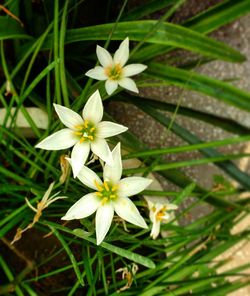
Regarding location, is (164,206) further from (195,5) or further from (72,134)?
(195,5)

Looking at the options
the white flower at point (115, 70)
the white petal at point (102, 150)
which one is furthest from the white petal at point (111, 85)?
the white petal at point (102, 150)

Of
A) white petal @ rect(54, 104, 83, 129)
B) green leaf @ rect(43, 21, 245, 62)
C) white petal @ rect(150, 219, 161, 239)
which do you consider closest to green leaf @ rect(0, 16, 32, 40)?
green leaf @ rect(43, 21, 245, 62)

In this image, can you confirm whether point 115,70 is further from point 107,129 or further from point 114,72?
point 107,129

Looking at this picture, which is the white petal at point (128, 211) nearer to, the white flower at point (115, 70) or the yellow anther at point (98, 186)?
the yellow anther at point (98, 186)

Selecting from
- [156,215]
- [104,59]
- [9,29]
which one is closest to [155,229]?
[156,215]

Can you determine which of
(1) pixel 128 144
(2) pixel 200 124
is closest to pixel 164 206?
(1) pixel 128 144

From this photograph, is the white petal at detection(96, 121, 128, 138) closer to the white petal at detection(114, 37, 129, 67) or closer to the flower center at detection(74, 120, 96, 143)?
the flower center at detection(74, 120, 96, 143)
